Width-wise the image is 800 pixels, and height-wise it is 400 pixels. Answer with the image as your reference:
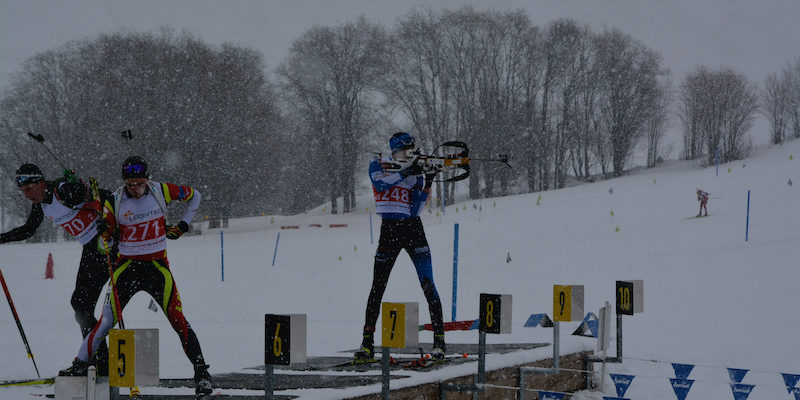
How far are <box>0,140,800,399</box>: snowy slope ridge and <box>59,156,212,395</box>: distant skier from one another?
38.3 inches

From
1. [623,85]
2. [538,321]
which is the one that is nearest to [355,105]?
[623,85]

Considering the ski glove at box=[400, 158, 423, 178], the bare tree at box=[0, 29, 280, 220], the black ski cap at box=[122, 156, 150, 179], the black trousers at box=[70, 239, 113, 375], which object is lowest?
the black trousers at box=[70, 239, 113, 375]

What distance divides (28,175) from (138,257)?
1488mm

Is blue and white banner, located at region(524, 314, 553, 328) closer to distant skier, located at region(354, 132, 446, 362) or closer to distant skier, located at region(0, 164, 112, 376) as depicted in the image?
distant skier, located at region(354, 132, 446, 362)

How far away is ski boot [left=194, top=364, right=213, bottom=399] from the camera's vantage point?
504cm

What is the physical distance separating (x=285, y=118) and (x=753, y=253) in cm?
3540

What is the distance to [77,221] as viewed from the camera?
649 cm

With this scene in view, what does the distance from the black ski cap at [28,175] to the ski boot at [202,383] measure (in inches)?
88.3

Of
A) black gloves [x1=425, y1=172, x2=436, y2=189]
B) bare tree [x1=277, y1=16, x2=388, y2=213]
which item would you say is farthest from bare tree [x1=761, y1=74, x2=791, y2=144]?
black gloves [x1=425, y1=172, x2=436, y2=189]

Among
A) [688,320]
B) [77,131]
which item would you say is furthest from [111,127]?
[688,320]

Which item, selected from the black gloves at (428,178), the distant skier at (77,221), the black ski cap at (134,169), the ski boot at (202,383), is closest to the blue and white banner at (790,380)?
the black gloves at (428,178)

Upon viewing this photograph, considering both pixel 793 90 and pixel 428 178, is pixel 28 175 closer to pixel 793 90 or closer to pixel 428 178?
pixel 428 178

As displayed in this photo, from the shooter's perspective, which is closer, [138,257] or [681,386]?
[138,257]

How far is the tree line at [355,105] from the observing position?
126 feet
